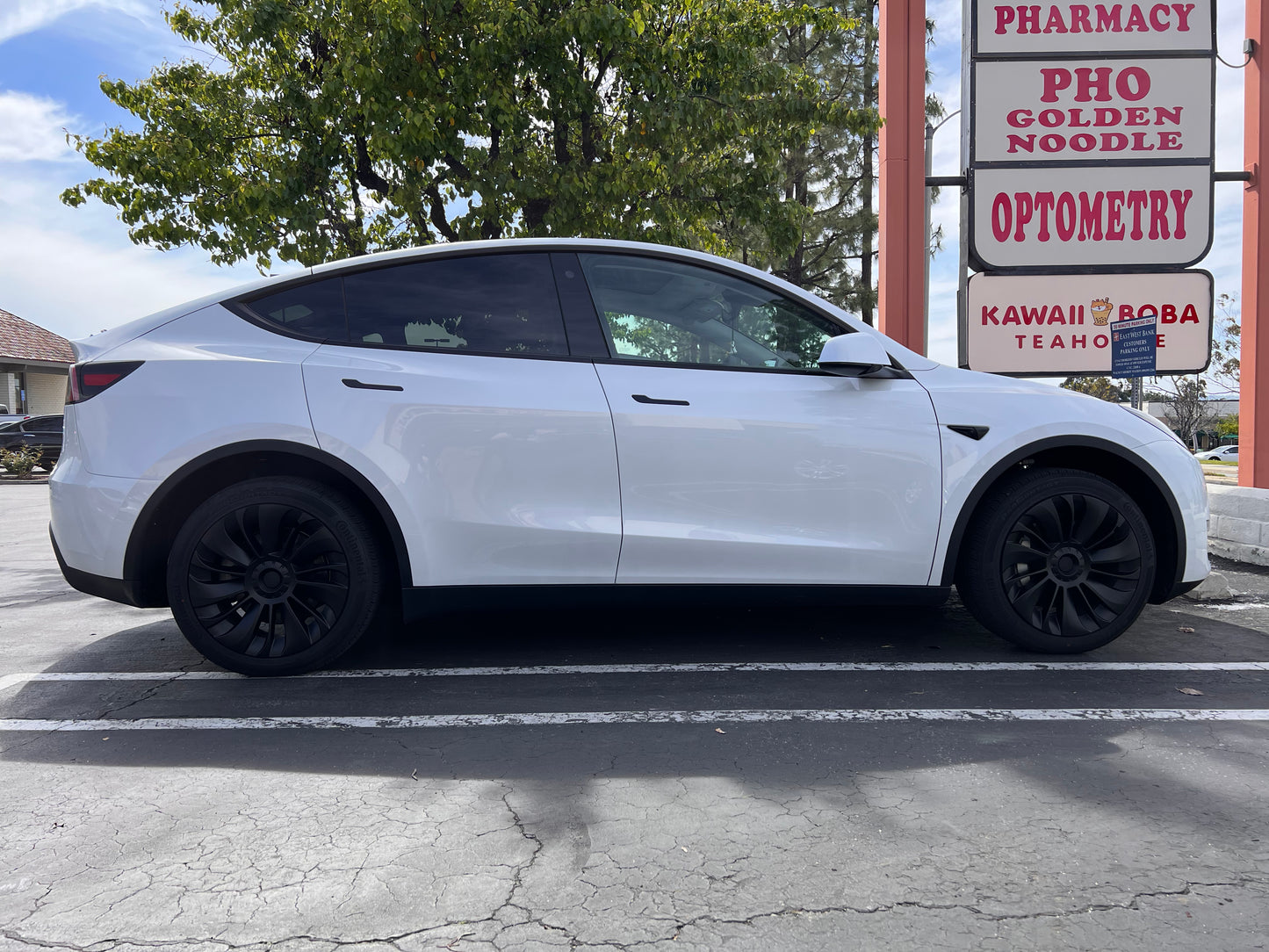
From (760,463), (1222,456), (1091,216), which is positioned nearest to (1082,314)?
(1091,216)

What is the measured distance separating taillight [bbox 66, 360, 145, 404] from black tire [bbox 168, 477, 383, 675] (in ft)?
2.01

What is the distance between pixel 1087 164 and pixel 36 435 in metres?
25.9

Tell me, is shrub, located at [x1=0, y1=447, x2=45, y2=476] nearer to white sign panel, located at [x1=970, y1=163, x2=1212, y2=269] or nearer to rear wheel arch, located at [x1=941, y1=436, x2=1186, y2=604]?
white sign panel, located at [x1=970, y1=163, x2=1212, y2=269]

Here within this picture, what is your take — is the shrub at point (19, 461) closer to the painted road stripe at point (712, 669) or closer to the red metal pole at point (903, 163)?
the red metal pole at point (903, 163)

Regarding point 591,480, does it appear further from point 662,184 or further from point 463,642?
point 662,184

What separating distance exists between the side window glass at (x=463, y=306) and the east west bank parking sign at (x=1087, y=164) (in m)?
6.04

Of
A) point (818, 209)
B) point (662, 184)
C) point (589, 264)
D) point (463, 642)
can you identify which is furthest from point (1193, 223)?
point (818, 209)

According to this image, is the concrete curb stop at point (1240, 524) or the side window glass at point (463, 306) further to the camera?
the concrete curb stop at point (1240, 524)

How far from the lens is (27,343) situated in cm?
3353

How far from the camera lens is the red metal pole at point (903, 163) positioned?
8.84 m

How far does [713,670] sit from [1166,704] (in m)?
1.68

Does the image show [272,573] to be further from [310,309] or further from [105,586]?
[310,309]

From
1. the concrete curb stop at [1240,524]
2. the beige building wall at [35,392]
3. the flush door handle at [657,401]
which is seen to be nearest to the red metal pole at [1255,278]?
the concrete curb stop at [1240,524]

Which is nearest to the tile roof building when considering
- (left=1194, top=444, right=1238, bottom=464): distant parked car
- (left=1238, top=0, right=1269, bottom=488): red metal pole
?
(left=1238, top=0, right=1269, bottom=488): red metal pole
